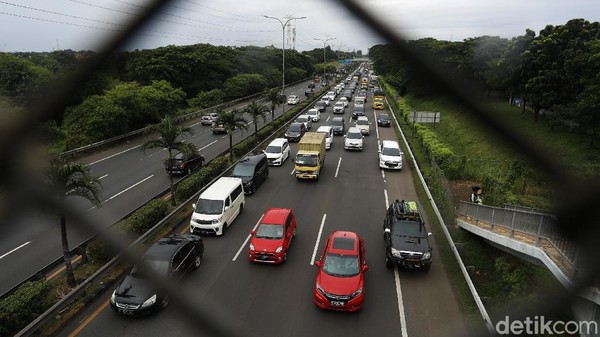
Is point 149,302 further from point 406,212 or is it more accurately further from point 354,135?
point 354,135

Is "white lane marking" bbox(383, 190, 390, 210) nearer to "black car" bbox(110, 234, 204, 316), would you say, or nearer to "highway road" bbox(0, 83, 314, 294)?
"black car" bbox(110, 234, 204, 316)

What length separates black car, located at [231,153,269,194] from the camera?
701 inches

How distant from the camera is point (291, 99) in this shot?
1941 inches

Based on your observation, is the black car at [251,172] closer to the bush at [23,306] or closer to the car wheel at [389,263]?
the car wheel at [389,263]

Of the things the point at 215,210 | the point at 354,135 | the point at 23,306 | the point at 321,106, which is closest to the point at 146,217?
the point at 215,210

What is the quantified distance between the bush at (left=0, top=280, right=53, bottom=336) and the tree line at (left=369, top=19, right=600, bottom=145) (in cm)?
858

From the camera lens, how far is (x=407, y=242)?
11.6 m

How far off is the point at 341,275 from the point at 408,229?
306 cm

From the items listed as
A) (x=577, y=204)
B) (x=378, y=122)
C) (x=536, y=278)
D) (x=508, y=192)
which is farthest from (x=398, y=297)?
(x=378, y=122)

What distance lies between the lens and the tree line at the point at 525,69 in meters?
1.06

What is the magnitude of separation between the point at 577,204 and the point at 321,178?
64.7 ft

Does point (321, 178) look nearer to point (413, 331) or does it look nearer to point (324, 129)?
point (324, 129)

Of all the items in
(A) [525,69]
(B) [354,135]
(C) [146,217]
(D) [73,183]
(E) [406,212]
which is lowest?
(C) [146,217]

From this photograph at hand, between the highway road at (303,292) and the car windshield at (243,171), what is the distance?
1444 mm
